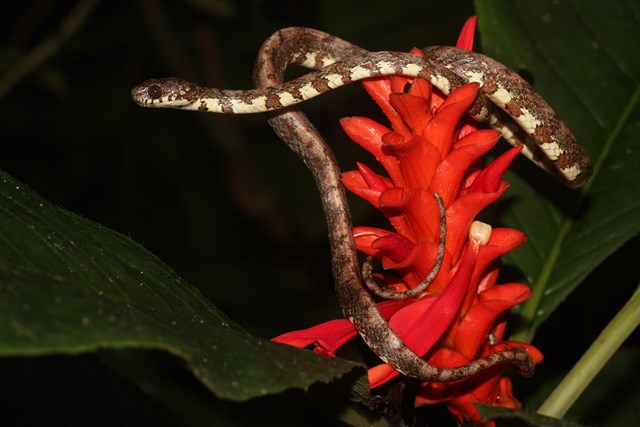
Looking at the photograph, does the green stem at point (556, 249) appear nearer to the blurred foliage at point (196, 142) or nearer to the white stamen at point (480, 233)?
the white stamen at point (480, 233)

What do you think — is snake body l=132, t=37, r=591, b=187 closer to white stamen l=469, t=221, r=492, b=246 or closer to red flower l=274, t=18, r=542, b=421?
red flower l=274, t=18, r=542, b=421

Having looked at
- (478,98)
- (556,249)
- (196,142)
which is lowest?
A: (556,249)

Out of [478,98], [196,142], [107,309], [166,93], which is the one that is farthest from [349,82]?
[196,142]

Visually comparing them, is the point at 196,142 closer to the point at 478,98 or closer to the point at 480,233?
the point at 478,98

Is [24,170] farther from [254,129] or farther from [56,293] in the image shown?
[56,293]

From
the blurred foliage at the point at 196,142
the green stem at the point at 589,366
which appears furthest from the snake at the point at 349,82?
the blurred foliage at the point at 196,142

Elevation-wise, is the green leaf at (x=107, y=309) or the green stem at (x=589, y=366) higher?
the green leaf at (x=107, y=309)

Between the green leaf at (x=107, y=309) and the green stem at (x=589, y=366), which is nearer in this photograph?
the green leaf at (x=107, y=309)
